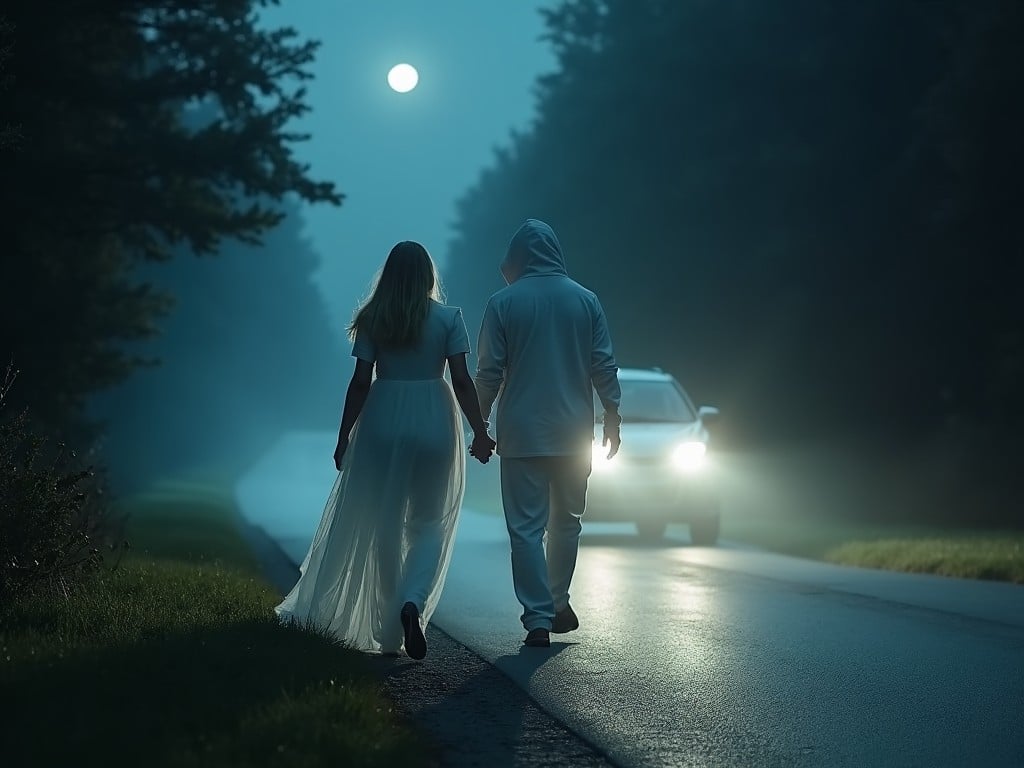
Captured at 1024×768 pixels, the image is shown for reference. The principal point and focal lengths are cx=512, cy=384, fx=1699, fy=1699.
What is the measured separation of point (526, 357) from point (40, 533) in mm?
2748

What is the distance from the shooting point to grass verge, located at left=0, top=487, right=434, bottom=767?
5.30 meters

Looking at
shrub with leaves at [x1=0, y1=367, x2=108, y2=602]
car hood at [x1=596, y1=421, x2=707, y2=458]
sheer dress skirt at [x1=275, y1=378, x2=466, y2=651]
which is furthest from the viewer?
car hood at [x1=596, y1=421, x2=707, y2=458]

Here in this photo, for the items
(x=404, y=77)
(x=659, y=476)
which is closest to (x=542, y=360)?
(x=659, y=476)

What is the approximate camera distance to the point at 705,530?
19.0 metres

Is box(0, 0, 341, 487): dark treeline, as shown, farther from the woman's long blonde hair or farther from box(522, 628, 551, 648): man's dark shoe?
box(522, 628, 551, 648): man's dark shoe

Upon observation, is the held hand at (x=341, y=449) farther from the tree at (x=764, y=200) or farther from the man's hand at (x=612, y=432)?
the tree at (x=764, y=200)

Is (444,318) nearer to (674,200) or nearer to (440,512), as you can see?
(440,512)

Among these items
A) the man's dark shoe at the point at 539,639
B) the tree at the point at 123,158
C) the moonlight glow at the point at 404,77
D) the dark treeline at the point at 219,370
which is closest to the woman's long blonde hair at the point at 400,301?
the man's dark shoe at the point at 539,639

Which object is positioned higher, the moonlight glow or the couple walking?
the moonlight glow

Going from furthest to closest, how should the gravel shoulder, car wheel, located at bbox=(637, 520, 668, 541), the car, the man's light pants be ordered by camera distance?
car wheel, located at bbox=(637, 520, 668, 541)
the car
the man's light pants
the gravel shoulder

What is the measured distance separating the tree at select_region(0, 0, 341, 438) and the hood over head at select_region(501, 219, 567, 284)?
30.2 feet

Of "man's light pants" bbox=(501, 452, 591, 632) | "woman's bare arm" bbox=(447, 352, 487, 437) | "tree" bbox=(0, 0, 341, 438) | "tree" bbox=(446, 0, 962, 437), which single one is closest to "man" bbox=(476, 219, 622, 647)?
"man's light pants" bbox=(501, 452, 591, 632)

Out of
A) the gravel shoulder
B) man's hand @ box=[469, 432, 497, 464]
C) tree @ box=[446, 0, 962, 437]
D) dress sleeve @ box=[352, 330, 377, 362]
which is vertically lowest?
the gravel shoulder

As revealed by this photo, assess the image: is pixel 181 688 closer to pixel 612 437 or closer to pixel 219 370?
pixel 612 437
